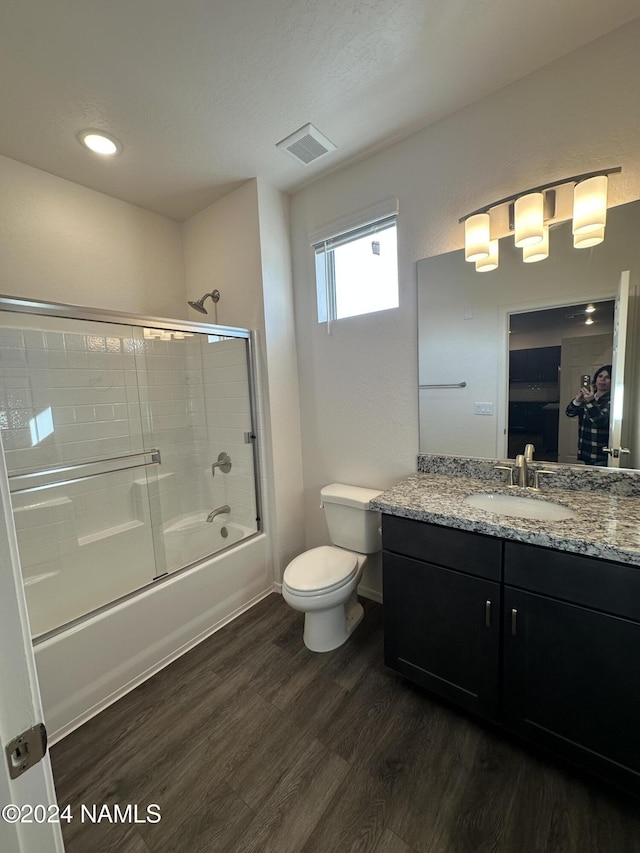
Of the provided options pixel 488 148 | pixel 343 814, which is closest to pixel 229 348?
pixel 488 148

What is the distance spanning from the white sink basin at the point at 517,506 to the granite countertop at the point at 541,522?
0.03 metres

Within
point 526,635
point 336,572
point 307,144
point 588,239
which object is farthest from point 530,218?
point 336,572

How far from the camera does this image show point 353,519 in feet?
6.68

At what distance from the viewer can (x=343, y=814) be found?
1.14 meters

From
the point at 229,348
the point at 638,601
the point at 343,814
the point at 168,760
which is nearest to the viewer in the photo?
the point at 638,601

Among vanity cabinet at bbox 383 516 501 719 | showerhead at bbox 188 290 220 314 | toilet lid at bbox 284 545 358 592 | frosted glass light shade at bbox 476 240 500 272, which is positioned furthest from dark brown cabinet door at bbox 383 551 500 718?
showerhead at bbox 188 290 220 314

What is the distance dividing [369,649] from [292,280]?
231cm

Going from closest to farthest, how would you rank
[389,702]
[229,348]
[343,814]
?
1. [343,814]
2. [389,702]
3. [229,348]

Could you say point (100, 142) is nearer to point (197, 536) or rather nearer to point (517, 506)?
point (197, 536)

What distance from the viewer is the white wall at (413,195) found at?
1387 mm

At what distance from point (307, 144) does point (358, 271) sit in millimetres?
703

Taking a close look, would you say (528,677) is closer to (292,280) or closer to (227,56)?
(292,280)

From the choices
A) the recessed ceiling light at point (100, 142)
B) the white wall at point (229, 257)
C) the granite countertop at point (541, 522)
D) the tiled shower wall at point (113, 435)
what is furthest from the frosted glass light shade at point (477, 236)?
the recessed ceiling light at point (100, 142)

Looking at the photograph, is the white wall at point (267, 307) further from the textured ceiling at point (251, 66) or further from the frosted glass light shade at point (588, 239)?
the frosted glass light shade at point (588, 239)
